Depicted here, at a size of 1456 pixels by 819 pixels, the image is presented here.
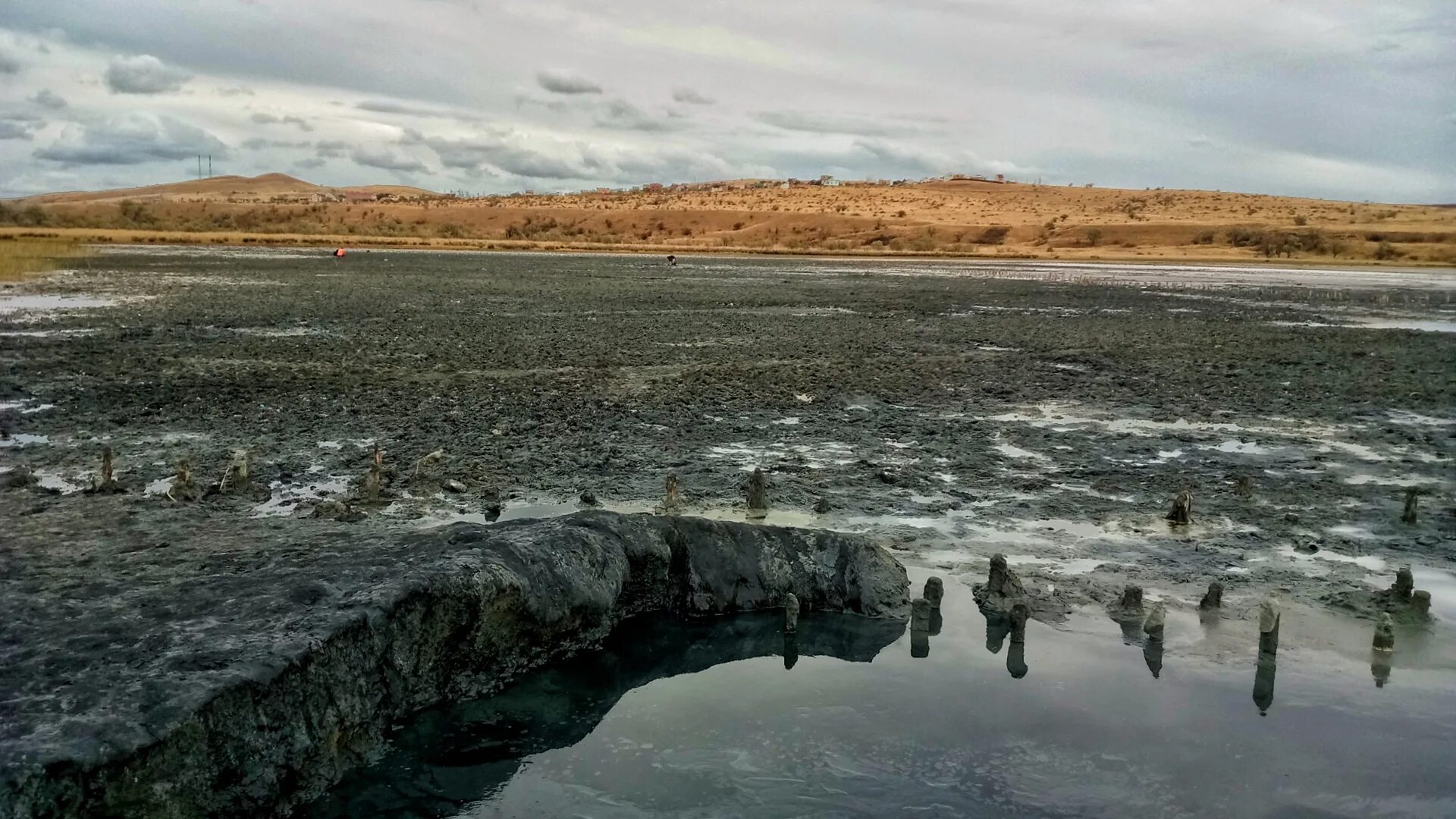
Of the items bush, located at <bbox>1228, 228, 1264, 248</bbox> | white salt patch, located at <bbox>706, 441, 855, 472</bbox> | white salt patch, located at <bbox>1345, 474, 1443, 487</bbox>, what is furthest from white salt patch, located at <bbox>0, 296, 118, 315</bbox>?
bush, located at <bbox>1228, 228, 1264, 248</bbox>

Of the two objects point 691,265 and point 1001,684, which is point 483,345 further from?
point 691,265

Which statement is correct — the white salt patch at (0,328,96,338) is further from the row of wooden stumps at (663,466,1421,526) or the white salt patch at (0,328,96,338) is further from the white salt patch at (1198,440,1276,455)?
the white salt patch at (1198,440,1276,455)

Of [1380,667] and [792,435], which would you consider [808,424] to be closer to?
[792,435]

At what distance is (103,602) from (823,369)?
1158 centimetres

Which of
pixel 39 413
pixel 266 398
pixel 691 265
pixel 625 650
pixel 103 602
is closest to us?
pixel 103 602

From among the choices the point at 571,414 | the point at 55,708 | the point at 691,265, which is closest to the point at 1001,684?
the point at 55,708

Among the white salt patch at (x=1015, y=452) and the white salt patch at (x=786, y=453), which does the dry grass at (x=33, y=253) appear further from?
the white salt patch at (x=1015, y=452)

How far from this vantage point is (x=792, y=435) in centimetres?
1173

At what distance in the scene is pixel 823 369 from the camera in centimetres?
1622

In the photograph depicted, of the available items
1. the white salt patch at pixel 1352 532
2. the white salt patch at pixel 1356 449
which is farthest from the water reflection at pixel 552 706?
the white salt patch at pixel 1356 449

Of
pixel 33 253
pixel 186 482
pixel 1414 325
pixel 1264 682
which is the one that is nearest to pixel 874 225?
pixel 33 253

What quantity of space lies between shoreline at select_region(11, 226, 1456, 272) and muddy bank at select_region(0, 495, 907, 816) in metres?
50.7

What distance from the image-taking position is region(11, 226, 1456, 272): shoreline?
55188 millimetres

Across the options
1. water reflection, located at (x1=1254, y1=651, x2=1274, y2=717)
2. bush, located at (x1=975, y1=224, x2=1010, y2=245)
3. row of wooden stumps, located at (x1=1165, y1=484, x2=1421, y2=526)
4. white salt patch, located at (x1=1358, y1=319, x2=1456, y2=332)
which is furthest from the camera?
bush, located at (x1=975, y1=224, x2=1010, y2=245)
